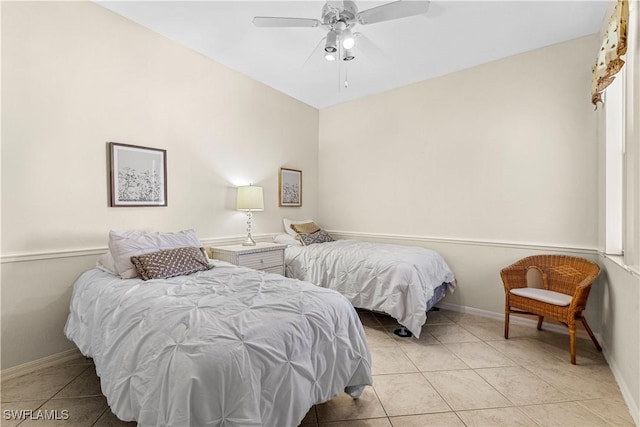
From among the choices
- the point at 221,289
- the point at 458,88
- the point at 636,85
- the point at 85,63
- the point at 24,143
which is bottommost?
the point at 221,289

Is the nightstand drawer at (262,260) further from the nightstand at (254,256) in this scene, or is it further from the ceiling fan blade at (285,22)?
the ceiling fan blade at (285,22)

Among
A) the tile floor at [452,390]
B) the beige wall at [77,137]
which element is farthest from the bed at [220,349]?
the beige wall at [77,137]

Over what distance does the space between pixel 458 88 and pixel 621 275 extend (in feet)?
8.37

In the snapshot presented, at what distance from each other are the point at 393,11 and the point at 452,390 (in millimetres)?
2713

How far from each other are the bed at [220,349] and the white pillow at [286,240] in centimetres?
196

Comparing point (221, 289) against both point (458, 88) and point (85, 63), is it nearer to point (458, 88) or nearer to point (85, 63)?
point (85, 63)

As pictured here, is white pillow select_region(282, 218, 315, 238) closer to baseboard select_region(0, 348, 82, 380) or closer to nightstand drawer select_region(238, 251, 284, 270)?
nightstand drawer select_region(238, 251, 284, 270)

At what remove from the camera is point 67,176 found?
236 cm

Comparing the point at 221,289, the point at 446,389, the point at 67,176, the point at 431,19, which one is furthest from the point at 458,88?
the point at 67,176

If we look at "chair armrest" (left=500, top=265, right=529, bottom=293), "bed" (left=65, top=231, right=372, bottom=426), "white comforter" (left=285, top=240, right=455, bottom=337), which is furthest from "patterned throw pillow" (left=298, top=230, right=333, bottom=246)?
"chair armrest" (left=500, top=265, right=529, bottom=293)

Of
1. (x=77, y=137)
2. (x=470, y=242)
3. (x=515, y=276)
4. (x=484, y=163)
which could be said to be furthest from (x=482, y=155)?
(x=77, y=137)

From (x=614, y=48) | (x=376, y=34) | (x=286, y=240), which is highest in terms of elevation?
(x=376, y=34)

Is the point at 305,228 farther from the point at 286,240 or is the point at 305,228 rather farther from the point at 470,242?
the point at 470,242

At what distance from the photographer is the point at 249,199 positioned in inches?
135
